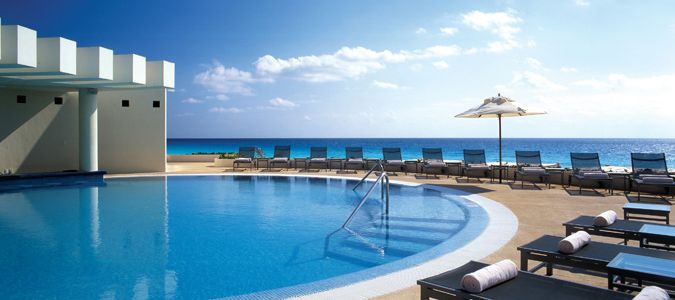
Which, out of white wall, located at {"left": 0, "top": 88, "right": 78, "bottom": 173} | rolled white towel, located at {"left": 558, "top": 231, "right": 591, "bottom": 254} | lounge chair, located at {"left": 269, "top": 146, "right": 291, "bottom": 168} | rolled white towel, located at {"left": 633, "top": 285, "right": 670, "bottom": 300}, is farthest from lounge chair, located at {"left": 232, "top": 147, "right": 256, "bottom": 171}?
rolled white towel, located at {"left": 633, "top": 285, "right": 670, "bottom": 300}

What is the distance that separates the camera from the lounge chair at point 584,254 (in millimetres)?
3426

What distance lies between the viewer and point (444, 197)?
31.9 feet

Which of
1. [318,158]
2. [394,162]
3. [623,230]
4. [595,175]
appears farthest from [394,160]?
[623,230]

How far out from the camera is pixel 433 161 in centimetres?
1435

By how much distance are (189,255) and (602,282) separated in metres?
4.65

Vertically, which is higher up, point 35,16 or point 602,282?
point 35,16

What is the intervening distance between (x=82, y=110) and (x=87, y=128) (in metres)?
0.64

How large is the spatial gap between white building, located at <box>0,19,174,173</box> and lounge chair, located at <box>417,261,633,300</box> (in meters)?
11.7

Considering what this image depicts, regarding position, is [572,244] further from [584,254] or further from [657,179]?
[657,179]

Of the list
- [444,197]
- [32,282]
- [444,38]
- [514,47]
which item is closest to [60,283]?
[32,282]

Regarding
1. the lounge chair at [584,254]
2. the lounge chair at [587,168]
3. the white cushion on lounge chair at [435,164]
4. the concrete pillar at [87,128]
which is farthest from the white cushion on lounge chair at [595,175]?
the concrete pillar at [87,128]

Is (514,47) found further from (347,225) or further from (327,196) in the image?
(347,225)

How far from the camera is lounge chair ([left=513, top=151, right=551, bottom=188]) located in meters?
11.3

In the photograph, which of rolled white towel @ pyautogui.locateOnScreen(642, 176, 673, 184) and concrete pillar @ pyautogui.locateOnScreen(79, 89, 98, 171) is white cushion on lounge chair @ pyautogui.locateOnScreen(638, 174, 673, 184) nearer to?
rolled white towel @ pyautogui.locateOnScreen(642, 176, 673, 184)
